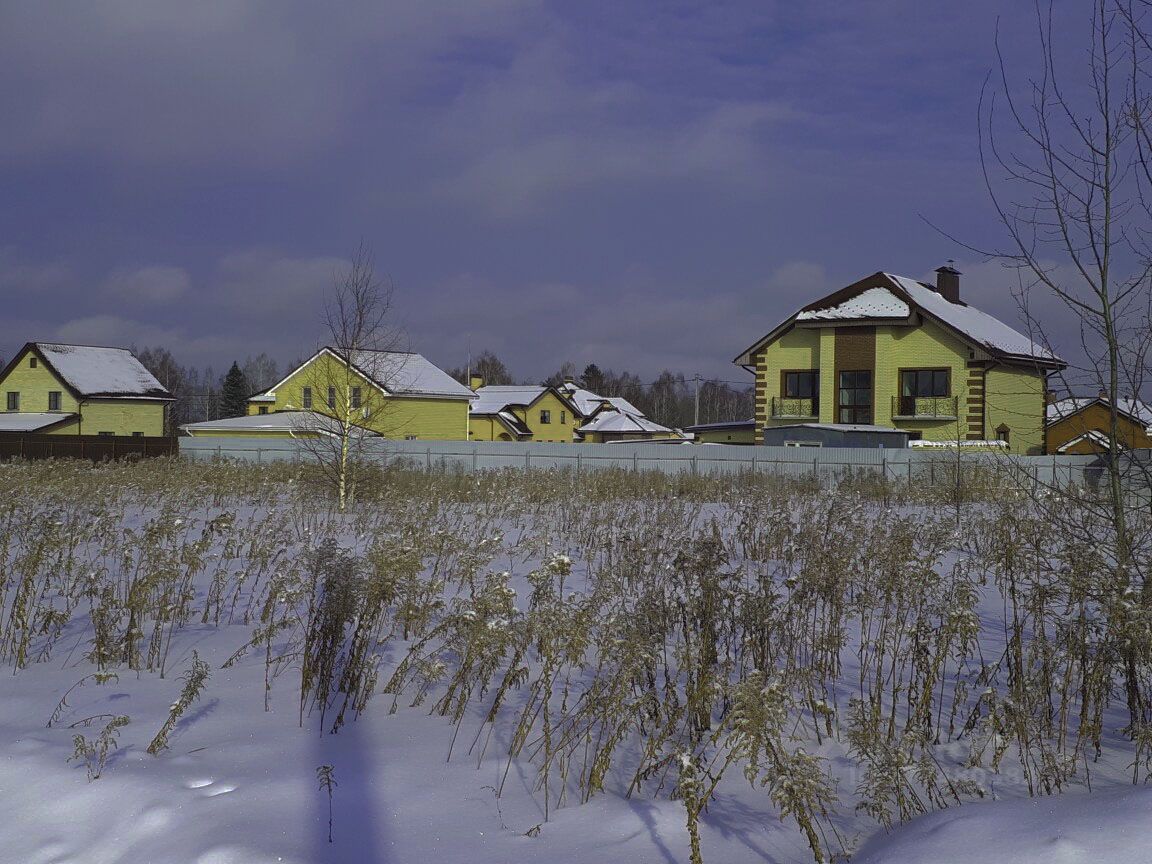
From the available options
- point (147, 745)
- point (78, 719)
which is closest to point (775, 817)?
point (147, 745)

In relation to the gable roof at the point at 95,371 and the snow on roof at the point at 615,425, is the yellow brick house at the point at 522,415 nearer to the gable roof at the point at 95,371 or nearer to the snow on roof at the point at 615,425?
the snow on roof at the point at 615,425

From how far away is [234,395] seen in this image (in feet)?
255

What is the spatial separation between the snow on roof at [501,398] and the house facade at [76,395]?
1798 centimetres

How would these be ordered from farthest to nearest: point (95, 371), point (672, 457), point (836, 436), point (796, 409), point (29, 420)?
1. point (95, 371)
2. point (29, 420)
3. point (796, 409)
4. point (836, 436)
5. point (672, 457)

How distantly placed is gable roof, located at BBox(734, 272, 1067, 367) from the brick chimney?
1371 millimetres

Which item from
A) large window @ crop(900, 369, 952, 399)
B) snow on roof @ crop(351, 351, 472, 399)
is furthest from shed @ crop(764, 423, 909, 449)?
snow on roof @ crop(351, 351, 472, 399)

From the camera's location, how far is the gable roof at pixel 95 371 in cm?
4591

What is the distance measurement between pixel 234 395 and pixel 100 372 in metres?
30.3

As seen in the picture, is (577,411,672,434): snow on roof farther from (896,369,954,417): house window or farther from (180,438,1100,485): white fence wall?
(180,438,1100,485): white fence wall

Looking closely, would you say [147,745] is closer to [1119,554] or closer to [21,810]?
[21,810]

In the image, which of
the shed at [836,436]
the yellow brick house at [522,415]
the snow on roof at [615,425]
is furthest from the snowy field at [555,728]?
the snow on roof at [615,425]

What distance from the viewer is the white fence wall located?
22.9 metres

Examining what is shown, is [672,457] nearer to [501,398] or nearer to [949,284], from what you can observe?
[949,284]

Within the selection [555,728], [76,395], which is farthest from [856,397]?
[76,395]
